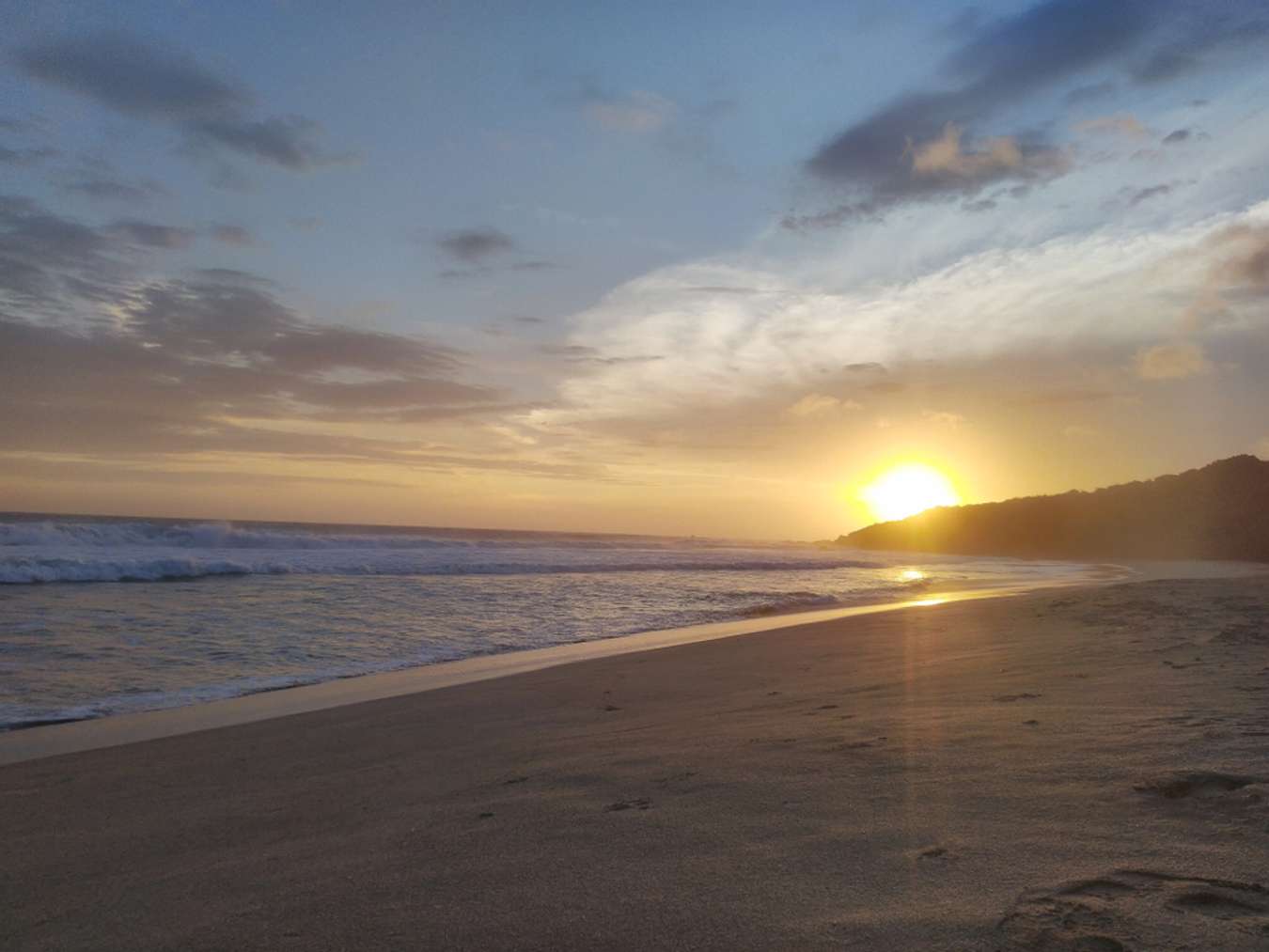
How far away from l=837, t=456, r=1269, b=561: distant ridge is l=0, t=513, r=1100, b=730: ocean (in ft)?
83.0

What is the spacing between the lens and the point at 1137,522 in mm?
55750

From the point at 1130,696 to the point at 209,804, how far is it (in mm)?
5225

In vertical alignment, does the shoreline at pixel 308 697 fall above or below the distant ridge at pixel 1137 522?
below

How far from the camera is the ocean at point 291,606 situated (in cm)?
927

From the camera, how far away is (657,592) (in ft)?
72.3

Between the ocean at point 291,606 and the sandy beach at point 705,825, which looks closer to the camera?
the sandy beach at point 705,825

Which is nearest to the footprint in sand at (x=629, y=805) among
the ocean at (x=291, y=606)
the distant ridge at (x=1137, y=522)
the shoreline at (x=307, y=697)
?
the shoreline at (x=307, y=697)

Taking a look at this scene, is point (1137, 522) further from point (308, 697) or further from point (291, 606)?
point (308, 697)

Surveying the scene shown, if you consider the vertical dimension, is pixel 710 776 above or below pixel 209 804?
above

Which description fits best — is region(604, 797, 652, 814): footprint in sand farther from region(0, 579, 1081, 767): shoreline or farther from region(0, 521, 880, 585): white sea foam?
region(0, 521, 880, 585): white sea foam

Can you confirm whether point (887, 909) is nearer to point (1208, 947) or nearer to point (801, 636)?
point (1208, 947)

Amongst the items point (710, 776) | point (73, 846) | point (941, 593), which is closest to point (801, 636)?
point (710, 776)

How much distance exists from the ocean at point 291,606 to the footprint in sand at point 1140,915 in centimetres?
807

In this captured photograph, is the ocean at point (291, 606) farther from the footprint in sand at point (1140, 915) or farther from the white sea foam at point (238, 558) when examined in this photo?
the footprint in sand at point (1140, 915)
